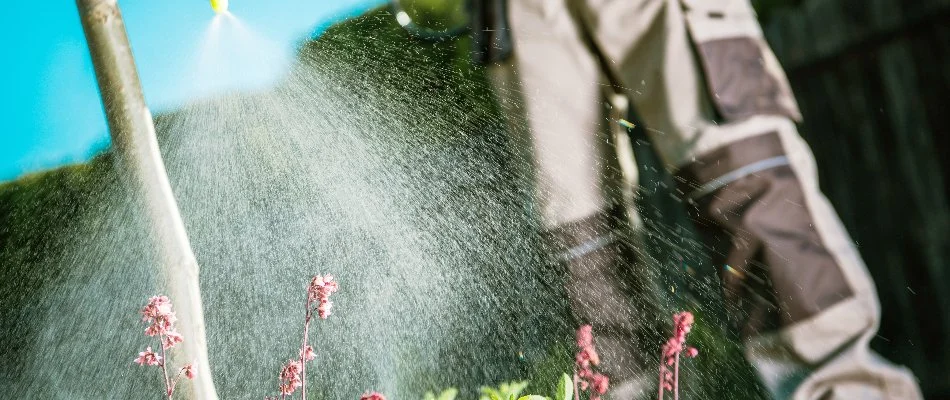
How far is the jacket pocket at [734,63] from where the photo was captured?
6.36 ft

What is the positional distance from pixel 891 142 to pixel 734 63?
0.66 meters

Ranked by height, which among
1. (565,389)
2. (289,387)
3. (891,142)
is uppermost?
(289,387)

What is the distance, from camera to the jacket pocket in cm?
194

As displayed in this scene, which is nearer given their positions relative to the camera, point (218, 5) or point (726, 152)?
point (726, 152)

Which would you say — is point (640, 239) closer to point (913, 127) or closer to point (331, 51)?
point (913, 127)

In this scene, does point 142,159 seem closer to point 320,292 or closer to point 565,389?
point 320,292

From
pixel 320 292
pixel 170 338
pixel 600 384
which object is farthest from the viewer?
pixel 170 338

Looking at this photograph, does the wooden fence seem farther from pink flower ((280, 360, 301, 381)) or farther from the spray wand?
the spray wand

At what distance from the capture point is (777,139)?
6.22ft

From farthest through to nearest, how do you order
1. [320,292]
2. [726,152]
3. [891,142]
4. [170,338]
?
1. [891,142]
2. [726,152]
3. [170,338]
4. [320,292]

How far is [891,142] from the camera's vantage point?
2.17 metres

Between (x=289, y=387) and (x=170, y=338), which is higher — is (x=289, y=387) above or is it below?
below

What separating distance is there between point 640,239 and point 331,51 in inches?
97.3

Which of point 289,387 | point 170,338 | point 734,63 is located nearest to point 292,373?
point 289,387
